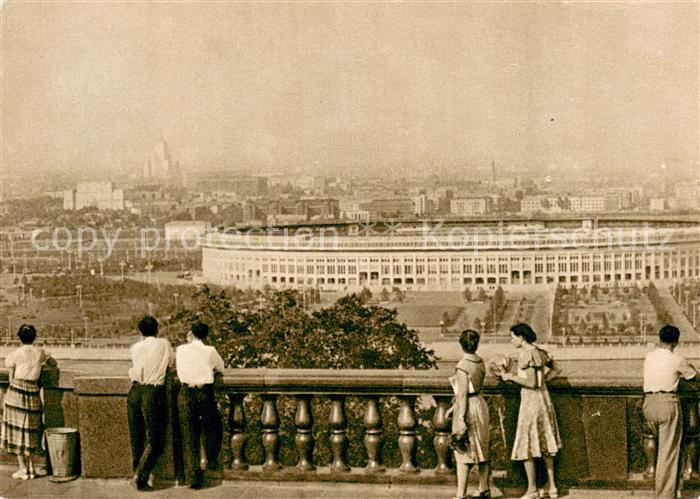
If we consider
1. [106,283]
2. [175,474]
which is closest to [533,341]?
[175,474]

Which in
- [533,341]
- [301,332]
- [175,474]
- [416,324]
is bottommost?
[416,324]

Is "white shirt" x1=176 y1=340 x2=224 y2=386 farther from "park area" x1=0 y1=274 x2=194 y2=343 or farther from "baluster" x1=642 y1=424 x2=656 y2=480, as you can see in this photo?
"park area" x1=0 y1=274 x2=194 y2=343

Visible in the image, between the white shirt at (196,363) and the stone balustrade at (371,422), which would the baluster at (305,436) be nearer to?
the stone balustrade at (371,422)

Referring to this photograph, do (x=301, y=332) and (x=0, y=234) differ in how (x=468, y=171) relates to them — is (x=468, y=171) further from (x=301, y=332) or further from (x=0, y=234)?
(x=301, y=332)

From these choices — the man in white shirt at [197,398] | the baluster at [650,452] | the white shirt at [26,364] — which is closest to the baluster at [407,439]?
the man in white shirt at [197,398]

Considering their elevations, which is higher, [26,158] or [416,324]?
[26,158]

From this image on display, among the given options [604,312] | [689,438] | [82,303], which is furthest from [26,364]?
[82,303]

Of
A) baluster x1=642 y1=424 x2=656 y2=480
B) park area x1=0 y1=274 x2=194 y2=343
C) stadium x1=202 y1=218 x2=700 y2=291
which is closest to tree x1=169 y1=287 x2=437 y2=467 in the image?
baluster x1=642 y1=424 x2=656 y2=480
